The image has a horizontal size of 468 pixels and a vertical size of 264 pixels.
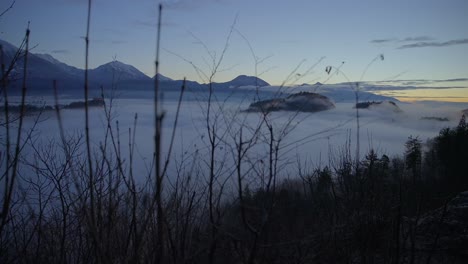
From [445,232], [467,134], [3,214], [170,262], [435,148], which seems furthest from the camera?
[435,148]

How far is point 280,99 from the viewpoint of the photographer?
3703mm

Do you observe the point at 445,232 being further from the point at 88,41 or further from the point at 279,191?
the point at 88,41

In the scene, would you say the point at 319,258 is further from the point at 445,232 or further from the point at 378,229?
the point at 445,232

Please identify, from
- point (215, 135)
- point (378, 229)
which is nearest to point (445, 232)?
point (378, 229)

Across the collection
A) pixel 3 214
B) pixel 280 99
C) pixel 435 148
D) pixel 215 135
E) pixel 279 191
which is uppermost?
pixel 280 99

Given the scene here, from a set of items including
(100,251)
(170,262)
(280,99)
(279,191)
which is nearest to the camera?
(100,251)

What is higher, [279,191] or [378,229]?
[279,191]

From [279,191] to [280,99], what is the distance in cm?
181

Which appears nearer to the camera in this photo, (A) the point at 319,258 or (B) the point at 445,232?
(A) the point at 319,258

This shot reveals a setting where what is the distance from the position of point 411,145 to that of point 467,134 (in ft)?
19.8

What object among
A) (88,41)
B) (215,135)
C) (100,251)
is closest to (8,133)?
(88,41)

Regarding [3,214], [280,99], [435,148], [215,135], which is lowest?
[435,148]

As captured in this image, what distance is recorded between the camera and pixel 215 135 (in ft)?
9.68

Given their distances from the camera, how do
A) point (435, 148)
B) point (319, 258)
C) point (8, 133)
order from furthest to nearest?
point (435, 148) → point (319, 258) → point (8, 133)
